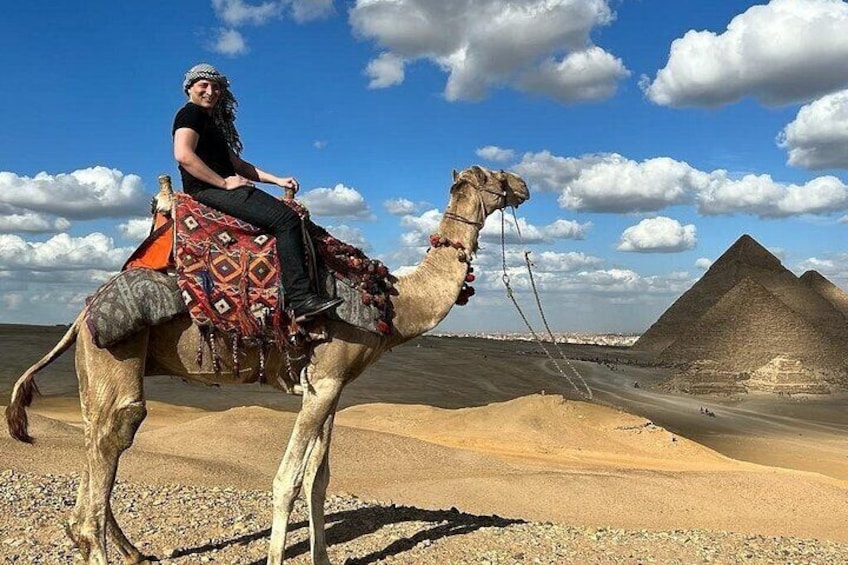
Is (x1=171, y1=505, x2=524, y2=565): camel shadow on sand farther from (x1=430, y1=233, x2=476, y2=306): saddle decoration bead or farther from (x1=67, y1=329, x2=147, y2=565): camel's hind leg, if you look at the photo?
(x1=430, y1=233, x2=476, y2=306): saddle decoration bead

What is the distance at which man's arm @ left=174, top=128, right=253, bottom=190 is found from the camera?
219 inches

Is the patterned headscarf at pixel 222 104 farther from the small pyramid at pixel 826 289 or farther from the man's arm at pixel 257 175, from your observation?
the small pyramid at pixel 826 289

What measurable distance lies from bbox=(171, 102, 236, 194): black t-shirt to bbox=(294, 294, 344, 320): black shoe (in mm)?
1226

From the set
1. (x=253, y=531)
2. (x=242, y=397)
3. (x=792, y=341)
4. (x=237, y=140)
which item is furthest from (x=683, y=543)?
(x=792, y=341)

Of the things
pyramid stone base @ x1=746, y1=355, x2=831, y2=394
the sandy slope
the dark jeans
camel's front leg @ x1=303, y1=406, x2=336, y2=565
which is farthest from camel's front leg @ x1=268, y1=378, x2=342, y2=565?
pyramid stone base @ x1=746, y1=355, x2=831, y2=394

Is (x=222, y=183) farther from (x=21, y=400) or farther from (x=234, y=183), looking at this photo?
(x=21, y=400)

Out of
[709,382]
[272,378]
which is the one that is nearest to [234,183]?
[272,378]

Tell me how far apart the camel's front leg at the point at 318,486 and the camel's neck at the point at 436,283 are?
0.99 meters

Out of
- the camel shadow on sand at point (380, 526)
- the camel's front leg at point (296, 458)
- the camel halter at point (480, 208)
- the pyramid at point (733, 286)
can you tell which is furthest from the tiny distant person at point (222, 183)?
the pyramid at point (733, 286)

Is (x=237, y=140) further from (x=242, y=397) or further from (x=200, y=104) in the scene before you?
(x=242, y=397)

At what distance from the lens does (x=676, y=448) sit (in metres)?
25.0

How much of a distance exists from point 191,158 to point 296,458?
243 centimetres

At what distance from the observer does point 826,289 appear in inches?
3861

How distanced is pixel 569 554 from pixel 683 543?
168 centimetres
